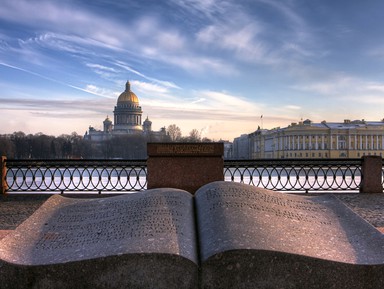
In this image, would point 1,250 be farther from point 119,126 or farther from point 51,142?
point 119,126

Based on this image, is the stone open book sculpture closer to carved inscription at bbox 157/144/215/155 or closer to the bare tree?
carved inscription at bbox 157/144/215/155

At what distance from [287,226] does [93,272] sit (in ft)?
4.11

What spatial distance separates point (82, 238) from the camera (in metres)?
2.86

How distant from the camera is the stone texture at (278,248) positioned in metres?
2.46

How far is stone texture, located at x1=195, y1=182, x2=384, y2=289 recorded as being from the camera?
2455 millimetres

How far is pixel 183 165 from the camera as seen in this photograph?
9.05 meters

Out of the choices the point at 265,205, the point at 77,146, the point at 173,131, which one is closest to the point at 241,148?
the point at 173,131

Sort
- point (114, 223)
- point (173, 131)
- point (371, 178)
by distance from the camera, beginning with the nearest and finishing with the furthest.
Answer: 1. point (114, 223)
2. point (371, 178)
3. point (173, 131)

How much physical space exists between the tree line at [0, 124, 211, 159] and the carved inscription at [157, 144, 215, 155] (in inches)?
2478

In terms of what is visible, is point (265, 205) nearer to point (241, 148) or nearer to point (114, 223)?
point (114, 223)

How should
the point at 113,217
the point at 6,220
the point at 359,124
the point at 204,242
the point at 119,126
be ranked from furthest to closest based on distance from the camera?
1. the point at 119,126
2. the point at 359,124
3. the point at 6,220
4. the point at 113,217
5. the point at 204,242

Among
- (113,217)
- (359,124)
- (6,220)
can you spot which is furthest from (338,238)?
(359,124)

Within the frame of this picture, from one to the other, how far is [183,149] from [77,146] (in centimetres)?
8964

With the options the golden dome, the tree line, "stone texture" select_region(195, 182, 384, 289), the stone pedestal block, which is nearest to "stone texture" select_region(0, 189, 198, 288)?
"stone texture" select_region(195, 182, 384, 289)
